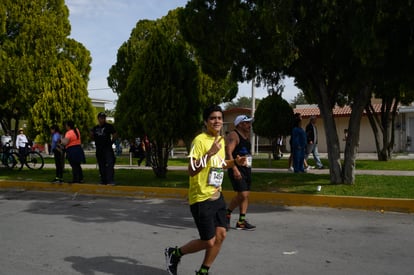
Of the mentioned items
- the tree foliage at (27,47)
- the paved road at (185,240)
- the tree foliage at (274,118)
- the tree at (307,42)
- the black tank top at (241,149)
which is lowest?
the paved road at (185,240)

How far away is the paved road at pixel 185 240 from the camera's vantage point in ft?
17.2

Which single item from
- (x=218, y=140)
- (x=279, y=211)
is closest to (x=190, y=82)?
(x=279, y=211)

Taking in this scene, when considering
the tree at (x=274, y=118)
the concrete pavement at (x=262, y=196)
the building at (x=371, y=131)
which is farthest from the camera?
the building at (x=371, y=131)

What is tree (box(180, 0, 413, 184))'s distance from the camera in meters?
8.17

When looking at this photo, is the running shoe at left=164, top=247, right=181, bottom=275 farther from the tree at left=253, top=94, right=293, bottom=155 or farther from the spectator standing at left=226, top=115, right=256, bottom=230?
the tree at left=253, top=94, right=293, bottom=155

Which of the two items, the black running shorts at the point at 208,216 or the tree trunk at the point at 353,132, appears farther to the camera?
the tree trunk at the point at 353,132

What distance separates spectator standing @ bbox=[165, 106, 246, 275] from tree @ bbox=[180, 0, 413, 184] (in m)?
4.67

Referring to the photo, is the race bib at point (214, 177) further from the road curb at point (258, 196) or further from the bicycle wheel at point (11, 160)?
the bicycle wheel at point (11, 160)

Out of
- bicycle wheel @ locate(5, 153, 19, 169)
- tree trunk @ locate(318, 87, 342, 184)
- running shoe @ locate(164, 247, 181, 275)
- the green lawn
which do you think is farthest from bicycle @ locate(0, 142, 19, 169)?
running shoe @ locate(164, 247, 181, 275)

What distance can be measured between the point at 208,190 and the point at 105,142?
772 cm

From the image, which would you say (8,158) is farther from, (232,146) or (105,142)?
(232,146)

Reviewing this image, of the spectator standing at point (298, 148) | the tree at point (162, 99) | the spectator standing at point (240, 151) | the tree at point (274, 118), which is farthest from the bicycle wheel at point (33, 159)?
the spectator standing at point (240, 151)

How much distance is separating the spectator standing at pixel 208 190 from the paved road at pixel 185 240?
0.84 metres

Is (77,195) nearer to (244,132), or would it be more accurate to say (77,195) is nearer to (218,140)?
(244,132)
